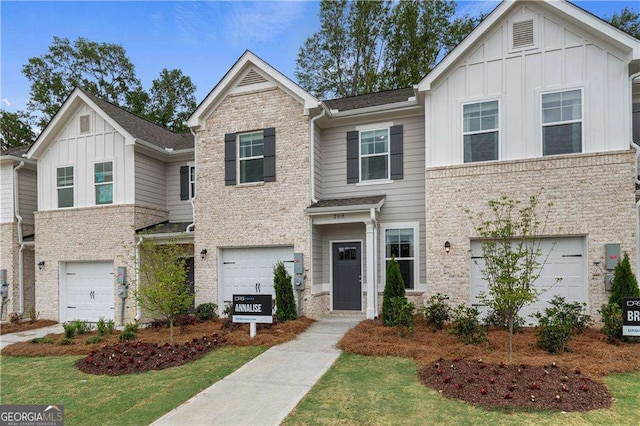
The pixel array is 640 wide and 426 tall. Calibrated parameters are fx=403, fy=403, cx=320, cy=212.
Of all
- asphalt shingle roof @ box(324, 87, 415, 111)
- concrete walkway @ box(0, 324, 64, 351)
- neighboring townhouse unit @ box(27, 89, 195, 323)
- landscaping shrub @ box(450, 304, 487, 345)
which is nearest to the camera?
landscaping shrub @ box(450, 304, 487, 345)

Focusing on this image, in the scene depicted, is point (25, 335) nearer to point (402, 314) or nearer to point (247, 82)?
point (247, 82)

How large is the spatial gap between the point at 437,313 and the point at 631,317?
3781 millimetres

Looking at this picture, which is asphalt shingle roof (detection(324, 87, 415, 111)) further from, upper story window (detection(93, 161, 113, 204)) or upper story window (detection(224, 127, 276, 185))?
upper story window (detection(93, 161, 113, 204))

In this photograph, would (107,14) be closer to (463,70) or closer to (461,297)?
(463,70)

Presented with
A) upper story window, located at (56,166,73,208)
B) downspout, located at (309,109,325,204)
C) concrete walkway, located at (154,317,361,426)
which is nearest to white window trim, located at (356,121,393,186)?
downspout, located at (309,109,325,204)

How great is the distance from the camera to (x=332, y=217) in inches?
456

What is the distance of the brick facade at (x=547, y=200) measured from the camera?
9.27 metres

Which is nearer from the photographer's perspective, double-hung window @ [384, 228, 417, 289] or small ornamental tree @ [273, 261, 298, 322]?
small ornamental tree @ [273, 261, 298, 322]

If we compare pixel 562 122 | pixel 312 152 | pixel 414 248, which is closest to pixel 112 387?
pixel 312 152

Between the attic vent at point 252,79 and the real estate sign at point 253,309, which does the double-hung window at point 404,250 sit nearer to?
the real estate sign at point 253,309

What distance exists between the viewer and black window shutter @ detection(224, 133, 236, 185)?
489 inches

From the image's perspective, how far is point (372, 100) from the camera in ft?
44.4

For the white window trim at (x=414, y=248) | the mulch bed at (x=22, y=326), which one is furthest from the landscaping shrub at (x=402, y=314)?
the mulch bed at (x=22, y=326)

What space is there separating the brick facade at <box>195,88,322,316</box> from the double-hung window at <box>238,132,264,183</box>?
9.4 inches
